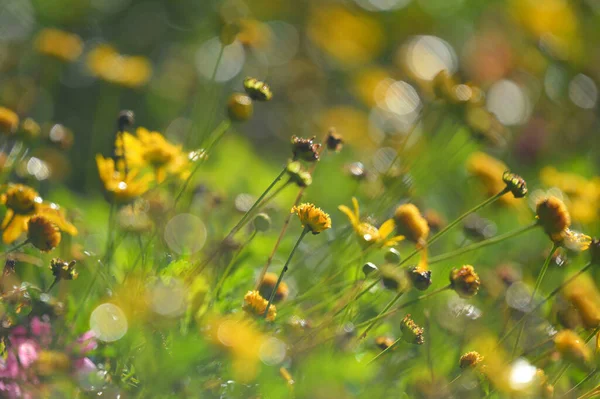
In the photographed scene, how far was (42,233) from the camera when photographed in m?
0.91

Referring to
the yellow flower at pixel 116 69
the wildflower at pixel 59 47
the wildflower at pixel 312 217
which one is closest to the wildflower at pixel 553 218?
the wildflower at pixel 312 217

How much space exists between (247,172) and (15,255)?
2.80ft

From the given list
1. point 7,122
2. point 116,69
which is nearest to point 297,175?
point 7,122

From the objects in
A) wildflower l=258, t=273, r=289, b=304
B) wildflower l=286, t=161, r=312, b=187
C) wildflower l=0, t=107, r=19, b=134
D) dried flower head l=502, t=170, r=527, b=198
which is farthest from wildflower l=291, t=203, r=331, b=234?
wildflower l=0, t=107, r=19, b=134

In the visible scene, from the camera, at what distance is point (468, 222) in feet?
4.28

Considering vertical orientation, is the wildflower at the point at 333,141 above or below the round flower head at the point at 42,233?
below

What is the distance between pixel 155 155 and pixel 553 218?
0.53m

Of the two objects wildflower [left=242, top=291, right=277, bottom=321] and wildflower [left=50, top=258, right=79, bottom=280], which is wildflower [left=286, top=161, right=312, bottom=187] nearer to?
wildflower [left=242, top=291, right=277, bottom=321]

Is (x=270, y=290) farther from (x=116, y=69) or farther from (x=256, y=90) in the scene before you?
(x=116, y=69)

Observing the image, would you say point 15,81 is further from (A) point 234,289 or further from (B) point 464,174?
(A) point 234,289

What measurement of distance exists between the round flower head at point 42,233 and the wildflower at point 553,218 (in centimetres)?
58

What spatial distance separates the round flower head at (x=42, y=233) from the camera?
35.8 inches

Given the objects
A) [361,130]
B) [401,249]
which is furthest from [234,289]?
[361,130]

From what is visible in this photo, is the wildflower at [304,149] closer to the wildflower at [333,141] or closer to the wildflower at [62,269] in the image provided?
the wildflower at [333,141]
